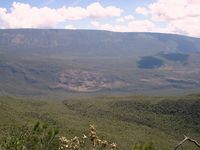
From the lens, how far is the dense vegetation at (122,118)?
4715 inches

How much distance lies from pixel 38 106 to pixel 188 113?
56.6 m

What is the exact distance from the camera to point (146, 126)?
484 feet

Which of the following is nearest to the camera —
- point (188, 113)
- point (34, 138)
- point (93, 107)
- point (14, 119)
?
point (34, 138)

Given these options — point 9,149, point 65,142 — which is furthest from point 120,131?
point 65,142

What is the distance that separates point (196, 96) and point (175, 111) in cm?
1942

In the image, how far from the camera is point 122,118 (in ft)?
522

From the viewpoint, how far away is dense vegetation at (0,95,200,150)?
120 meters

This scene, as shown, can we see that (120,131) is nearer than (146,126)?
Yes

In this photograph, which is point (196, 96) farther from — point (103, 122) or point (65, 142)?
point (65, 142)

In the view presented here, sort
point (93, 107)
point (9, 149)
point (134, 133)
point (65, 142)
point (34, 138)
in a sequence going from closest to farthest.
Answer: point (65, 142), point (9, 149), point (34, 138), point (134, 133), point (93, 107)

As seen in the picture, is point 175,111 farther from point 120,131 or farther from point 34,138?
point 34,138

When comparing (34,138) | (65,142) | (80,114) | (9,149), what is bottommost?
(80,114)

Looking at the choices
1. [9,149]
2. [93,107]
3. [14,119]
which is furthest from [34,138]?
[93,107]

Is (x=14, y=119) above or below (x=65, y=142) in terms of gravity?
below
